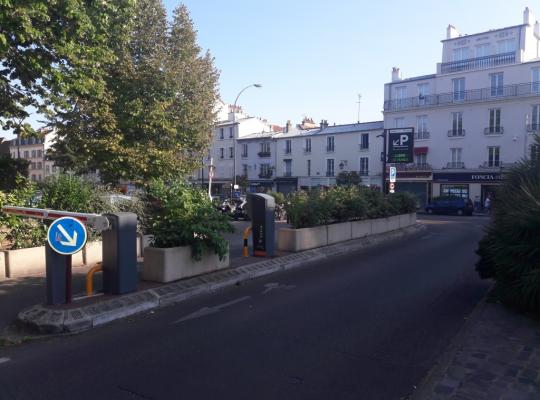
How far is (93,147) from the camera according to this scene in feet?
53.3

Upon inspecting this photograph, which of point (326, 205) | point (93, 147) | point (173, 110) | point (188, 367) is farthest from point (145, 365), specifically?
point (173, 110)

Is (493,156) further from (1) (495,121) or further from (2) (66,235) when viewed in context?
(2) (66,235)

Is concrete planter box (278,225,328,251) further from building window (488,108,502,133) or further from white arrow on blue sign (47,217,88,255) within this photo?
building window (488,108,502,133)

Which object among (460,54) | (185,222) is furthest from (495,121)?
(185,222)

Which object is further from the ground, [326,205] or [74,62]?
[74,62]

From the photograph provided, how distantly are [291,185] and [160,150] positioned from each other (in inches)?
1616

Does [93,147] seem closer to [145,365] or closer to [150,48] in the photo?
[150,48]

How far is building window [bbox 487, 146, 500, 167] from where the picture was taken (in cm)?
4223

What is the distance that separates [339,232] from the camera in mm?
13961

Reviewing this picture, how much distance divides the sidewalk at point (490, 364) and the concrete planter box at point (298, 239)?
6057mm

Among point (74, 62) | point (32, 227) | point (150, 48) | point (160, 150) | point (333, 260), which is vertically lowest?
point (333, 260)

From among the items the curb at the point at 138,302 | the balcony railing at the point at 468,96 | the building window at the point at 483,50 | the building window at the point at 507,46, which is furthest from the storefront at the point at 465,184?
the curb at the point at 138,302

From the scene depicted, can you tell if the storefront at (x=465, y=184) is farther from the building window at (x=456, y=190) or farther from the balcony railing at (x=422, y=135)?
the balcony railing at (x=422, y=135)

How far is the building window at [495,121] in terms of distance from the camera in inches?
1671
